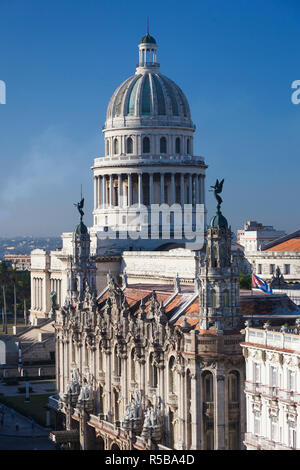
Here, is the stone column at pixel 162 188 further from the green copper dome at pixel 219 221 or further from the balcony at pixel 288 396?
the balcony at pixel 288 396

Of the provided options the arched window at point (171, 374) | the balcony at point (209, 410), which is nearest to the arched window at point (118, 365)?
the arched window at point (171, 374)

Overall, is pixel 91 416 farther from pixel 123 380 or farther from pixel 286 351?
pixel 286 351

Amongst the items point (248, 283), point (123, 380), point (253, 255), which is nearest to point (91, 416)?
point (123, 380)

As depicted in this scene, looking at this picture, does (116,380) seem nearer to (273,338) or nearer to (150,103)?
A: (273,338)

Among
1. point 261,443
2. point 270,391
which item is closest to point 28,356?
point 261,443

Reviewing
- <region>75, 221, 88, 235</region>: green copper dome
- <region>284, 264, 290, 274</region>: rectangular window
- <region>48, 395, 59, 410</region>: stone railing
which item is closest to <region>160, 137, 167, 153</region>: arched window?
<region>284, 264, 290, 274</region>: rectangular window

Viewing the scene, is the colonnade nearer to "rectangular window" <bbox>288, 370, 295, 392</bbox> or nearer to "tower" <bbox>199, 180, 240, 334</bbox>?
"tower" <bbox>199, 180, 240, 334</bbox>
